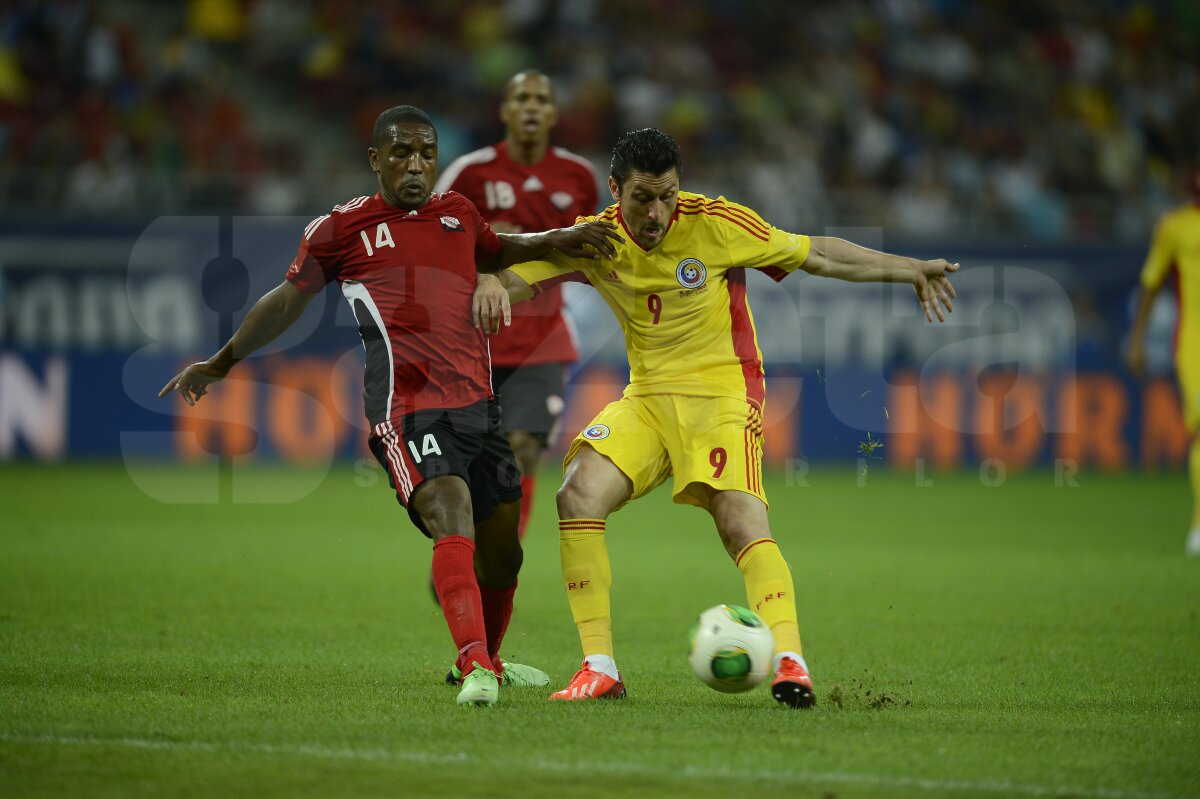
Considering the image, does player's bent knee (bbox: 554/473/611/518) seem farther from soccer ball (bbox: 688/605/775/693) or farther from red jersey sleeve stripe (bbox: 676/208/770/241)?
red jersey sleeve stripe (bbox: 676/208/770/241)

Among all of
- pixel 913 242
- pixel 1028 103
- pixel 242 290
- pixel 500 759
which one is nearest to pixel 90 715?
pixel 500 759

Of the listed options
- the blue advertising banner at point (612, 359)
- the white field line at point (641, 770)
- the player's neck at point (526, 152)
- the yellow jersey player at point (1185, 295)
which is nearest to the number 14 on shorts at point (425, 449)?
the white field line at point (641, 770)

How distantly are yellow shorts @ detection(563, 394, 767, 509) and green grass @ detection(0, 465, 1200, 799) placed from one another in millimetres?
848

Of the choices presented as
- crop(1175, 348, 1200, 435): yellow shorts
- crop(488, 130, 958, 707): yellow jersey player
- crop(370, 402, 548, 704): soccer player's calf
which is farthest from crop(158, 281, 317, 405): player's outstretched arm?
crop(1175, 348, 1200, 435): yellow shorts

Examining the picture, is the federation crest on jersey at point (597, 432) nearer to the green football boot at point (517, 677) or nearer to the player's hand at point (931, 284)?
the green football boot at point (517, 677)

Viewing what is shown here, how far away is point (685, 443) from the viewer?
6188mm

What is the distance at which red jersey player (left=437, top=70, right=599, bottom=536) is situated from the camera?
8664mm

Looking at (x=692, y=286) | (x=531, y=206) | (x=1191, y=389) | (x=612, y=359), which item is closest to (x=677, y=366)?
(x=692, y=286)

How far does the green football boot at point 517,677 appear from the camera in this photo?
20.7ft

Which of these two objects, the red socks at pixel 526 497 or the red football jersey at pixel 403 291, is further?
the red socks at pixel 526 497

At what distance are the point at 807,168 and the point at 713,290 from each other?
1391 centimetres

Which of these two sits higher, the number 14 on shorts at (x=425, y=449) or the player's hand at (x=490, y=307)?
the player's hand at (x=490, y=307)

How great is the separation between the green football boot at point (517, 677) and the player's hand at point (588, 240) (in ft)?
5.69

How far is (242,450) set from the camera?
17.1 m
